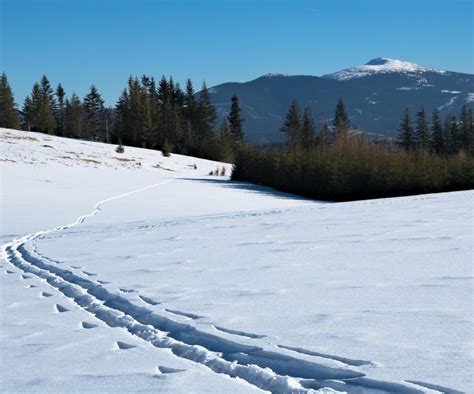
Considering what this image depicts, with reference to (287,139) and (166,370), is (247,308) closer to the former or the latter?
(166,370)

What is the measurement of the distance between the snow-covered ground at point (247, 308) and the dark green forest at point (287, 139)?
2072 centimetres

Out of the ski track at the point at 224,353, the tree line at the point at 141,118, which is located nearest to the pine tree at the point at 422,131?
the tree line at the point at 141,118

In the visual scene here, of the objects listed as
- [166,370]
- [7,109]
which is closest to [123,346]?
[166,370]

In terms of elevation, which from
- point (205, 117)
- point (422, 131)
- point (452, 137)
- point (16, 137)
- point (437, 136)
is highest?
point (205, 117)

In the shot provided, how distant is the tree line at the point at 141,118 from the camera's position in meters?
72.4

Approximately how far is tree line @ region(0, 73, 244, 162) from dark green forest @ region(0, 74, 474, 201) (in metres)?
0.14

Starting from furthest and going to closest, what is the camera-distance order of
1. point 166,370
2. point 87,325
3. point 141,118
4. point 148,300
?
point 141,118 < point 148,300 < point 87,325 < point 166,370

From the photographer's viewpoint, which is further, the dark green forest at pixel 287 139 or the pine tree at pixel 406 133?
the pine tree at pixel 406 133

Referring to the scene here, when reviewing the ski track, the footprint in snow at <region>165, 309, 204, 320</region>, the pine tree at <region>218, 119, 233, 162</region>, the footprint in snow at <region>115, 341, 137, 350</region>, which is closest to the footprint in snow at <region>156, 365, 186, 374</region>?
the ski track

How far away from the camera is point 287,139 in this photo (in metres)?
79.2

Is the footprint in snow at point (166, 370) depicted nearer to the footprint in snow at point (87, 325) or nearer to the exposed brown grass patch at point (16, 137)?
the footprint in snow at point (87, 325)

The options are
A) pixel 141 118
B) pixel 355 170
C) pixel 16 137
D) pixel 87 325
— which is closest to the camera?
pixel 87 325

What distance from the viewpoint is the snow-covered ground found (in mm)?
3857

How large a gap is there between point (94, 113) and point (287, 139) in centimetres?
3045
